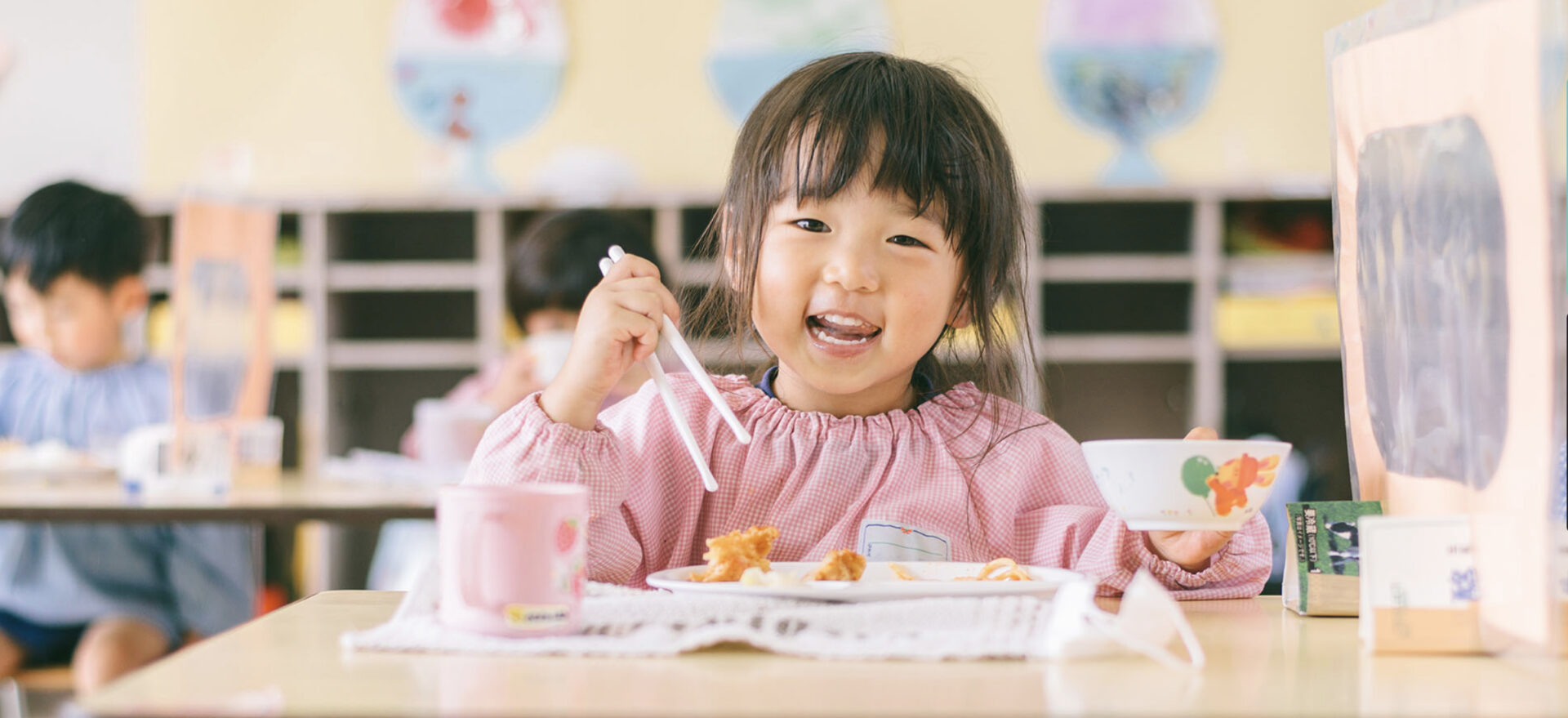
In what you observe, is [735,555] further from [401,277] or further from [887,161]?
[401,277]

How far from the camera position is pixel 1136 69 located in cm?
450

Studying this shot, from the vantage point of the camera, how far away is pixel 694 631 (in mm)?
712

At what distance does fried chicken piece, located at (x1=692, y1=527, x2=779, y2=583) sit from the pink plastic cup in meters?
0.16

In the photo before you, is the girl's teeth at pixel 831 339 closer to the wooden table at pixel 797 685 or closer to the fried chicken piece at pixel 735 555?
the fried chicken piece at pixel 735 555

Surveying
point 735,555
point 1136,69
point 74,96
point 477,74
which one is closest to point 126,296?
point 477,74

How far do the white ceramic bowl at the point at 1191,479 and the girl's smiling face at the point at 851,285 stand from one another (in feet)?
1.07

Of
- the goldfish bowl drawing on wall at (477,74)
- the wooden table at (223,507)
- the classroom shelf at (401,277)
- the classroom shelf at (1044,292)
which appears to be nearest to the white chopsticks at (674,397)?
the wooden table at (223,507)

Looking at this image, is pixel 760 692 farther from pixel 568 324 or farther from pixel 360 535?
pixel 360 535

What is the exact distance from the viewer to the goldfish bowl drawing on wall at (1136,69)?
449 cm

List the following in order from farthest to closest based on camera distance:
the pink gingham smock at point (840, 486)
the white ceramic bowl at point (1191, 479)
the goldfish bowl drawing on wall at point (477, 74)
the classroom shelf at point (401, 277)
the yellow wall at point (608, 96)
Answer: the goldfish bowl drawing on wall at point (477, 74), the yellow wall at point (608, 96), the classroom shelf at point (401, 277), the pink gingham smock at point (840, 486), the white ceramic bowl at point (1191, 479)

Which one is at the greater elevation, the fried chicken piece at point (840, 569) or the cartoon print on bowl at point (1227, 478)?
the cartoon print on bowl at point (1227, 478)

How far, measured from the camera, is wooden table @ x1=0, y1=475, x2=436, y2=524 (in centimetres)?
181

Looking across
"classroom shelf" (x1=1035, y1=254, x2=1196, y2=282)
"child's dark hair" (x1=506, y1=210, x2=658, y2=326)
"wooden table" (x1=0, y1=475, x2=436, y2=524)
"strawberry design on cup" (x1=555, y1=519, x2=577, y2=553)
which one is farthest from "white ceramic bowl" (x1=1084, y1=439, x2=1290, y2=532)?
"classroom shelf" (x1=1035, y1=254, x2=1196, y2=282)

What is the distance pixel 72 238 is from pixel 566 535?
8.19 feet
